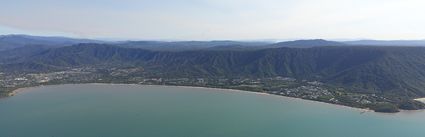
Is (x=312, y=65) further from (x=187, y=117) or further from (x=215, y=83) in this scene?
(x=187, y=117)

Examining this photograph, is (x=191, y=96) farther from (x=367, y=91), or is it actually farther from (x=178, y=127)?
(x=367, y=91)

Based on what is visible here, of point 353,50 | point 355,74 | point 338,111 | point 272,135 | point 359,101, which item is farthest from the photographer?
point 353,50

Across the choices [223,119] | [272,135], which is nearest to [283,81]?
[223,119]

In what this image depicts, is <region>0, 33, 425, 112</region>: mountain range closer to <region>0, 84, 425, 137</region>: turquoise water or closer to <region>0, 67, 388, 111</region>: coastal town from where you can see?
<region>0, 67, 388, 111</region>: coastal town

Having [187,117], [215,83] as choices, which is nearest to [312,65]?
[215,83]

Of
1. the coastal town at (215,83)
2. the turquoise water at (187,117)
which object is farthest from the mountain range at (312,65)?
the turquoise water at (187,117)

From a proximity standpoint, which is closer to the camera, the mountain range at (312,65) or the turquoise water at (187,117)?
the turquoise water at (187,117)

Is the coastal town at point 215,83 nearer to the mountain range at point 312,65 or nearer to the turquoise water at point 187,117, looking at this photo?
the mountain range at point 312,65

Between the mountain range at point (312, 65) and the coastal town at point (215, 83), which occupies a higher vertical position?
the mountain range at point (312, 65)
